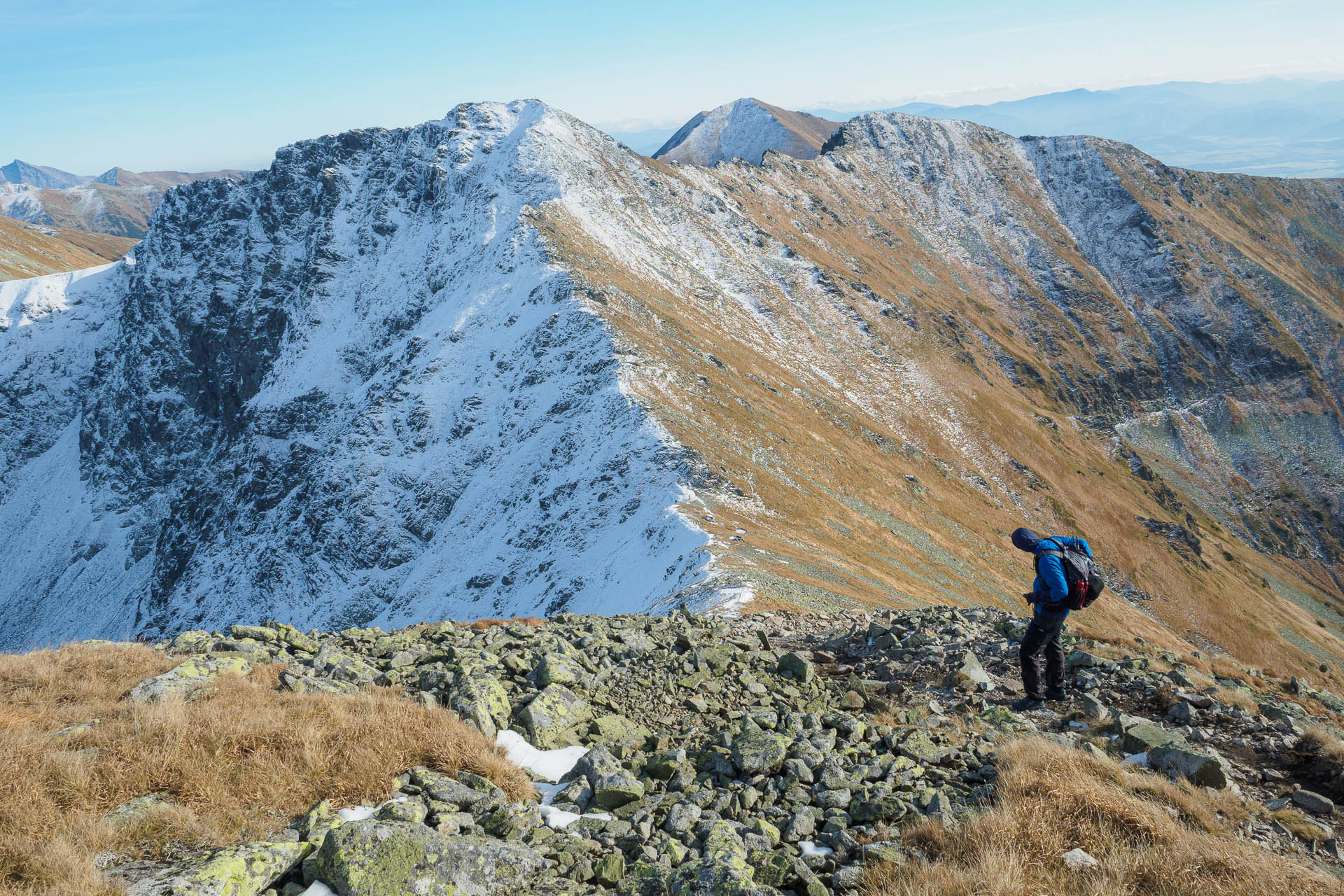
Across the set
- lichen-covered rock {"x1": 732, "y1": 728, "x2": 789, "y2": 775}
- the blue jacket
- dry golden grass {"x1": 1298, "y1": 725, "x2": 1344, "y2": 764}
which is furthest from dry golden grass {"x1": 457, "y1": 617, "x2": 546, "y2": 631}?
dry golden grass {"x1": 1298, "y1": 725, "x2": 1344, "y2": 764}

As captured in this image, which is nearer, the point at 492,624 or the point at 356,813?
the point at 356,813

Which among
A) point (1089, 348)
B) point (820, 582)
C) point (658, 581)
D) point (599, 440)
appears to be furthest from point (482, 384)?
point (1089, 348)

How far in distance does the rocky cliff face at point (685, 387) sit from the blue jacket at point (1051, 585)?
15.8m

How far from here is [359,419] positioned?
7788cm

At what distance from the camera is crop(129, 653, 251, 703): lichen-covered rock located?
9070mm

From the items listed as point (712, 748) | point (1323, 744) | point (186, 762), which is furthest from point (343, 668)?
point (1323, 744)

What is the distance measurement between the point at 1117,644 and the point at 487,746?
49.7 feet

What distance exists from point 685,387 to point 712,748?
2035 inches

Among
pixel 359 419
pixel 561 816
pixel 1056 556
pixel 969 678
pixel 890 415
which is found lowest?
pixel 890 415

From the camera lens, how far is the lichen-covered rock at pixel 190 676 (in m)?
9.07

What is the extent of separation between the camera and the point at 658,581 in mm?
34625

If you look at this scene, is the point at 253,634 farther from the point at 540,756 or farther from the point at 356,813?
the point at 356,813

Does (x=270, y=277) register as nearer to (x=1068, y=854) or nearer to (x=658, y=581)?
(x=658, y=581)

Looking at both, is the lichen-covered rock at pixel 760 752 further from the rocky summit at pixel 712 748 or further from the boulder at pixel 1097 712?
the boulder at pixel 1097 712
